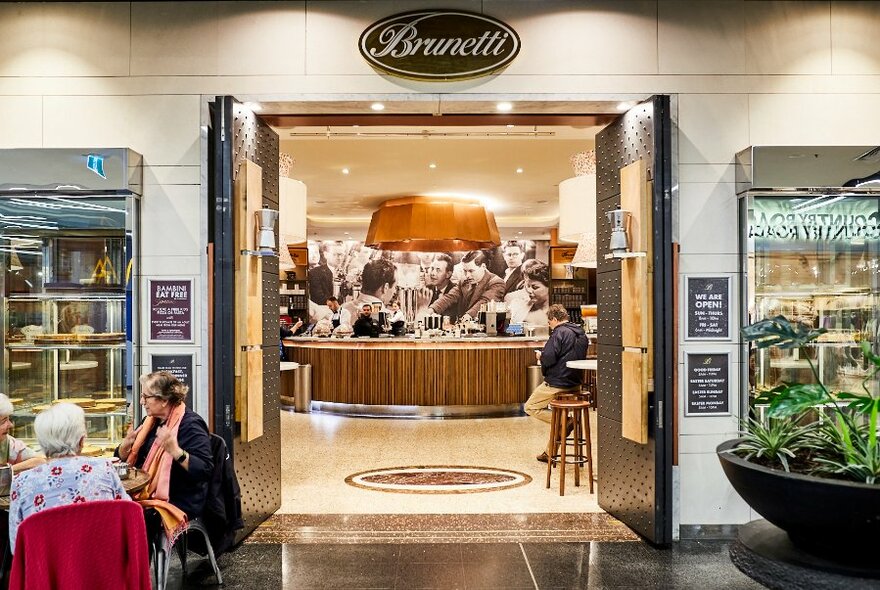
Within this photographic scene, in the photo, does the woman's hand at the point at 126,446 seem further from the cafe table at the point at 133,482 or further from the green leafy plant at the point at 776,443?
the green leafy plant at the point at 776,443

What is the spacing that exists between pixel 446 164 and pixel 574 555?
661cm

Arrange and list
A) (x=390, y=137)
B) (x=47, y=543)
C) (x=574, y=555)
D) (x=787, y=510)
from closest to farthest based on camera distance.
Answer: (x=787, y=510), (x=47, y=543), (x=574, y=555), (x=390, y=137)

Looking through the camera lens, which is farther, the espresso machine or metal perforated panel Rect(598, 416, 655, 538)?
the espresso machine

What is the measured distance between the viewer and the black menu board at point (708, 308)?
470 cm

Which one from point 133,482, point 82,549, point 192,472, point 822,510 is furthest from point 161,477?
point 822,510

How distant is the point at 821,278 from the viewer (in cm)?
504

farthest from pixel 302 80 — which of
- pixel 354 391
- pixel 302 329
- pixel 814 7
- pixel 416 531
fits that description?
pixel 302 329

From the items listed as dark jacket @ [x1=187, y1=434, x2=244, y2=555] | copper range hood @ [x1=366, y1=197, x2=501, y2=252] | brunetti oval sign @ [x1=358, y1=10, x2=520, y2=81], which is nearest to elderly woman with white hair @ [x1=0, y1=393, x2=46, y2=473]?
A: dark jacket @ [x1=187, y1=434, x2=244, y2=555]

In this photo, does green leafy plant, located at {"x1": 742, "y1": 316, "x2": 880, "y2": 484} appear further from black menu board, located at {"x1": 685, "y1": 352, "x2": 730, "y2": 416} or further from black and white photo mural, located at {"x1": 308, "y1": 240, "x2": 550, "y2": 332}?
black and white photo mural, located at {"x1": 308, "y1": 240, "x2": 550, "y2": 332}

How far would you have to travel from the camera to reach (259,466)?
485cm

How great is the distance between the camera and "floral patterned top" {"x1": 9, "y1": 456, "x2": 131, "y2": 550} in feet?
8.85

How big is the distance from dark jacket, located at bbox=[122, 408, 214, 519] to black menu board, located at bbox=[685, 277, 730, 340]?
10.2ft

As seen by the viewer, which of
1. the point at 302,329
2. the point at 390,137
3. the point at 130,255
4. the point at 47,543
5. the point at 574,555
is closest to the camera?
the point at 47,543

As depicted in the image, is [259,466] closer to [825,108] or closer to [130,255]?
[130,255]
